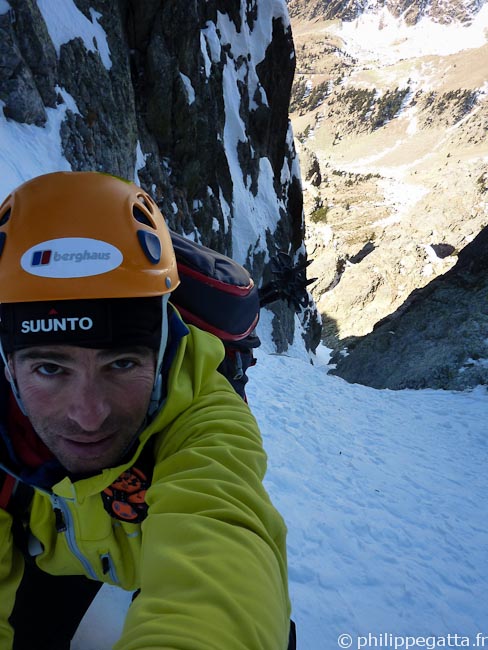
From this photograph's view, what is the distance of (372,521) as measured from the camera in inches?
206

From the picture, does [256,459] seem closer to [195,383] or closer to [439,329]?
[195,383]

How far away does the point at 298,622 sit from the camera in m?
3.31

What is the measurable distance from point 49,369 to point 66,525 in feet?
2.38

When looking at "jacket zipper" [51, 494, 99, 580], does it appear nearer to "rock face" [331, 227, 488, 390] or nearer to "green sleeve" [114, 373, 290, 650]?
"green sleeve" [114, 373, 290, 650]

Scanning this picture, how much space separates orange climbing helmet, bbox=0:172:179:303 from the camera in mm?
1431

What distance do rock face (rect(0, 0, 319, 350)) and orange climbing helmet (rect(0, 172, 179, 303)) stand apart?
29.4ft

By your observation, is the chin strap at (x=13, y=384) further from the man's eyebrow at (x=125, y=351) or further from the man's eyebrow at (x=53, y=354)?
the man's eyebrow at (x=125, y=351)

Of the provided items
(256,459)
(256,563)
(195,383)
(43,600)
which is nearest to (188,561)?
(256,563)

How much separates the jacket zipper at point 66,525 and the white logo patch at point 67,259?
91 centimetres

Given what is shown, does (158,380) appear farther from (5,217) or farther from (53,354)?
(5,217)

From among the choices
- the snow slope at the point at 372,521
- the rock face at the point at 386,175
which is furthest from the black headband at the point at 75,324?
the rock face at the point at 386,175

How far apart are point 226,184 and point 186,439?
2153 cm

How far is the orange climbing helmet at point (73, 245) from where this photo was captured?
143 cm

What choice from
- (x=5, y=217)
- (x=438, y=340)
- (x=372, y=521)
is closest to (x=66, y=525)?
(x=5, y=217)
